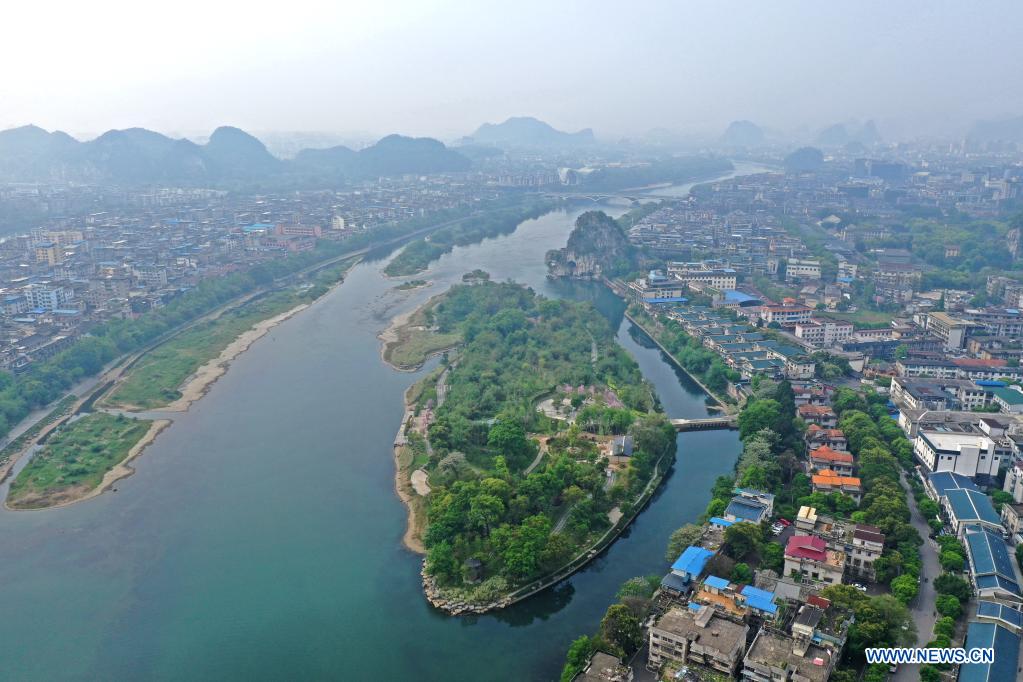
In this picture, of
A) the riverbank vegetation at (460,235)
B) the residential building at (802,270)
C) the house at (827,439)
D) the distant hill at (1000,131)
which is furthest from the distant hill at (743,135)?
the house at (827,439)

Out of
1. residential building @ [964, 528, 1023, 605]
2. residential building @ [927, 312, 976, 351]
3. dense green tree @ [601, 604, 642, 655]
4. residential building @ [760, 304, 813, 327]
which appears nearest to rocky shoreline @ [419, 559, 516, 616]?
dense green tree @ [601, 604, 642, 655]

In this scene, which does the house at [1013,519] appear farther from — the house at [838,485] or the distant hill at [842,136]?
the distant hill at [842,136]

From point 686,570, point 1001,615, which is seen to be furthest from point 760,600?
point 1001,615

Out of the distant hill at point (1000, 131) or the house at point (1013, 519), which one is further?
the distant hill at point (1000, 131)

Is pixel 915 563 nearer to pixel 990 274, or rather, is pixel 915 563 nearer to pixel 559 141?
pixel 990 274

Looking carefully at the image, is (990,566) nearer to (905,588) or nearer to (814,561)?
(905,588)

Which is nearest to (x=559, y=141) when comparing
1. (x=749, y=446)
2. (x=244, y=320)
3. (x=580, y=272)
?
(x=580, y=272)
